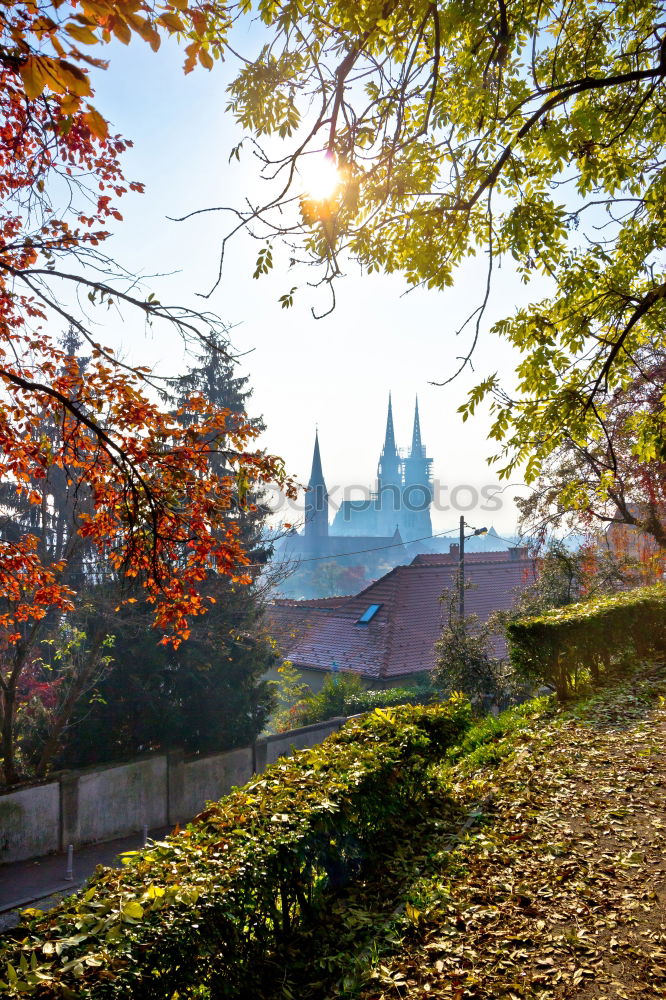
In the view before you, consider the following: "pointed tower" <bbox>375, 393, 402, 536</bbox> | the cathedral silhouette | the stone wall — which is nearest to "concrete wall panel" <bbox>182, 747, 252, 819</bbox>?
the stone wall

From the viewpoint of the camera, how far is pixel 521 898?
4277 mm

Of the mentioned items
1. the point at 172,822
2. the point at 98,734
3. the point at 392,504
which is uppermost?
the point at 392,504

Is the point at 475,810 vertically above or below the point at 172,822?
above

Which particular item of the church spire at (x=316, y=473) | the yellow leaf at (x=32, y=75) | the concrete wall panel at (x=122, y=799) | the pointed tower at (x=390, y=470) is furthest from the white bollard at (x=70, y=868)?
the pointed tower at (x=390, y=470)

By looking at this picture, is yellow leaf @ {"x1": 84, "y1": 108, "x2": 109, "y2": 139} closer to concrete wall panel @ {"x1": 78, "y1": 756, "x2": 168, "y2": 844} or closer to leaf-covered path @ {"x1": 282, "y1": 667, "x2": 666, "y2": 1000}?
leaf-covered path @ {"x1": 282, "y1": 667, "x2": 666, "y2": 1000}

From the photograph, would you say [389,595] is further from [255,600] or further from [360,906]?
[360,906]

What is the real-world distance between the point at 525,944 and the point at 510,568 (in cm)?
3023

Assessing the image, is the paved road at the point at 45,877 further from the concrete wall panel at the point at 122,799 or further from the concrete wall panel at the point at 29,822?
the concrete wall panel at the point at 122,799

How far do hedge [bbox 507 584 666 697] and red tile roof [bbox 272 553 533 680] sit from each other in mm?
10339

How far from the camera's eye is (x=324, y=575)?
270ft

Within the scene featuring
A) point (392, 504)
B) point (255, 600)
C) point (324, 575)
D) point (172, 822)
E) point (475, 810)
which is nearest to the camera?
point (475, 810)

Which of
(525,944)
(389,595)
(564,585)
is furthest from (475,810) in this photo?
(389,595)

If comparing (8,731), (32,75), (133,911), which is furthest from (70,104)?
(8,731)

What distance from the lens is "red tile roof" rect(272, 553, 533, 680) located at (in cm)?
2339
